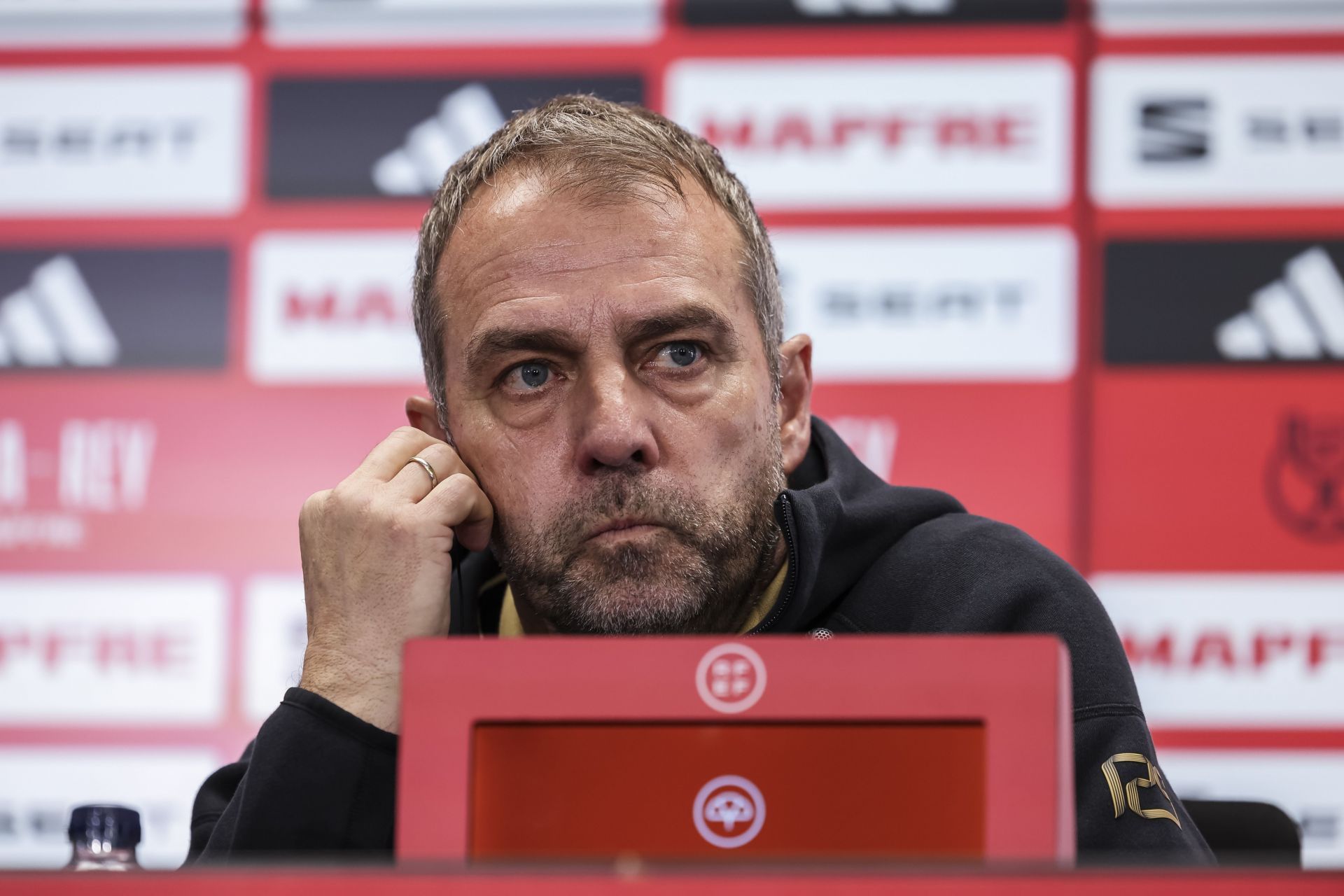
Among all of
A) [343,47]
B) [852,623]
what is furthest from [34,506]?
[852,623]

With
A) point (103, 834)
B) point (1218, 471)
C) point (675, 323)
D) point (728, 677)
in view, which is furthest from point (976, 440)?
point (728, 677)

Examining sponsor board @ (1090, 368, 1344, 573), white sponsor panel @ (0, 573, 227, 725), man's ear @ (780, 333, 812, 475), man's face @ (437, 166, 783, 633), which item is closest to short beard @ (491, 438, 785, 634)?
man's face @ (437, 166, 783, 633)

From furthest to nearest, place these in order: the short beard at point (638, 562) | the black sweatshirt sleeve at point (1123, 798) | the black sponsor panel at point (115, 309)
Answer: the black sponsor panel at point (115, 309), the short beard at point (638, 562), the black sweatshirt sleeve at point (1123, 798)

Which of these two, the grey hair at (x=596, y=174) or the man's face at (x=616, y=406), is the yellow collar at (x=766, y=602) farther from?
the grey hair at (x=596, y=174)

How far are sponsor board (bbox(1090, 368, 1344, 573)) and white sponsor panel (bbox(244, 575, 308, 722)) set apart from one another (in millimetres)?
1471

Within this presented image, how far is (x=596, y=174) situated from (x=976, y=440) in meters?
1.48

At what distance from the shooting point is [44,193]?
9.62 ft

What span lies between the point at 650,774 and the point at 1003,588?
0.68 meters

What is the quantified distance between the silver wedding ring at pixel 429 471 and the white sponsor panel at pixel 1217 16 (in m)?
1.93

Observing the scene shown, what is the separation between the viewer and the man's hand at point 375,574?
1.19 metres

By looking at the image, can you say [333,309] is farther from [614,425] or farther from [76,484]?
[614,425]

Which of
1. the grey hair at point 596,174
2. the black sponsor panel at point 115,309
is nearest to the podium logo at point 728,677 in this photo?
Result: the grey hair at point 596,174

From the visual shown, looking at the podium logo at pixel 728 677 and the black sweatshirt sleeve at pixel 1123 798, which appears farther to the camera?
the black sweatshirt sleeve at pixel 1123 798

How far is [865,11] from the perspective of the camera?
2.83 metres
